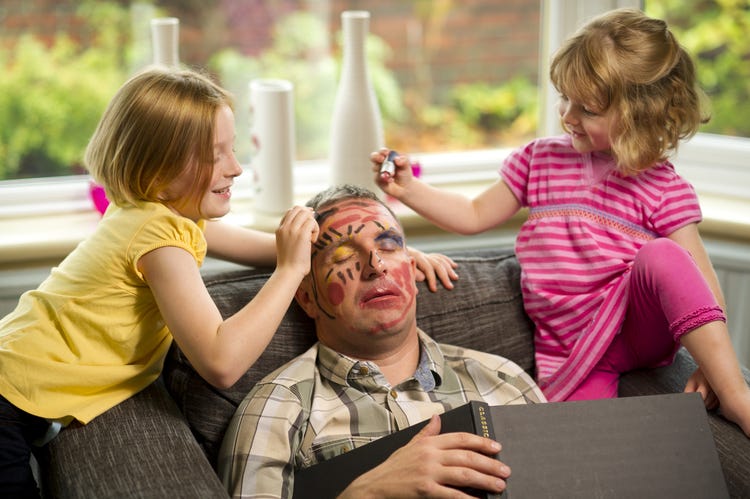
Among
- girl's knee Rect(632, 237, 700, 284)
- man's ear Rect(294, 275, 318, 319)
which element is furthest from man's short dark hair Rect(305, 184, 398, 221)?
girl's knee Rect(632, 237, 700, 284)

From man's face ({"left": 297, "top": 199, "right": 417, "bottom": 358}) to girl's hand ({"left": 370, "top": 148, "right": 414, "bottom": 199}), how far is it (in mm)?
210

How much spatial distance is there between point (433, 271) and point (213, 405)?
1.80 feet

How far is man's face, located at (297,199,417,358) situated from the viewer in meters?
1.71

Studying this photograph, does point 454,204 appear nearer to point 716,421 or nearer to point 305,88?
point 716,421

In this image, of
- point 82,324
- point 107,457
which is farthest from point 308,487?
point 82,324

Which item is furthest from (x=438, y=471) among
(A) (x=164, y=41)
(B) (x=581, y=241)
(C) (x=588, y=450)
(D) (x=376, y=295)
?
(A) (x=164, y=41)

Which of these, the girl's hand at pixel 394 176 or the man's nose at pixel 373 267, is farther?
the girl's hand at pixel 394 176

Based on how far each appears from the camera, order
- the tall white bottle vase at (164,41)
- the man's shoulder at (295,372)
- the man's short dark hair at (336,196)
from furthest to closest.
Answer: the tall white bottle vase at (164,41) < the man's short dark hair at (336,196) < the man's shoulder at (295,372)

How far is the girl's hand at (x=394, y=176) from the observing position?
1.99 metres

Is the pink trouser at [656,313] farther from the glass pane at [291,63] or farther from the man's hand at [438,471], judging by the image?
the glass pane at [291,63]

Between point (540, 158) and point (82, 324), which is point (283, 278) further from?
point (540, 158)

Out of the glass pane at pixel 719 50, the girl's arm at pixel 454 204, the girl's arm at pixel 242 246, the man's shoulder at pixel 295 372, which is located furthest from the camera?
the glass pane at pixel 719 50

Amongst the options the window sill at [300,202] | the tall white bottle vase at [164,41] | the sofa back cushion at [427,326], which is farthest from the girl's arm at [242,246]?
the tall white bottle vase at [164,41]

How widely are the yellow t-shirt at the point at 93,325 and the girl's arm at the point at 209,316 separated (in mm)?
38
